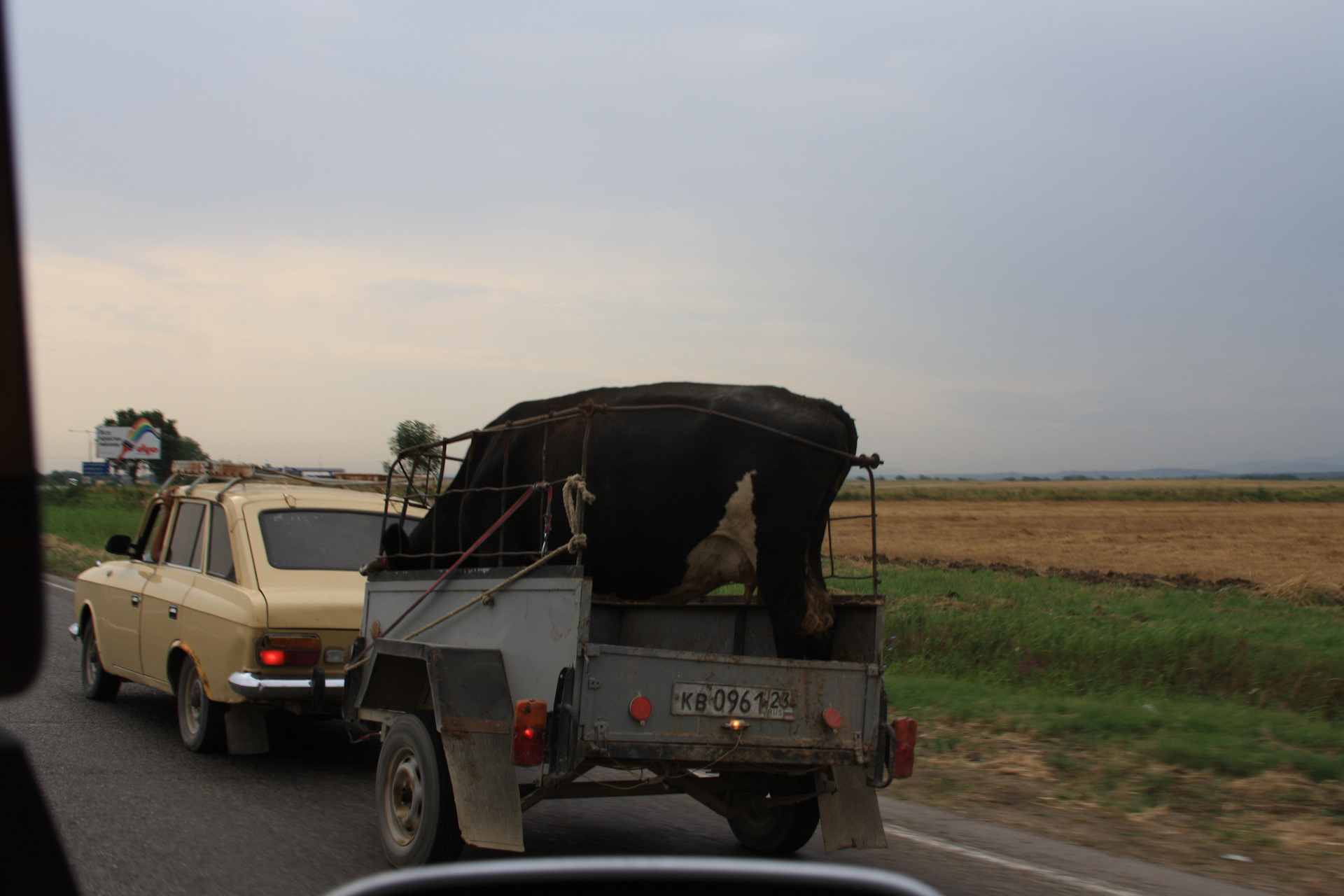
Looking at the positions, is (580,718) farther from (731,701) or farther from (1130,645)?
(1130,645)

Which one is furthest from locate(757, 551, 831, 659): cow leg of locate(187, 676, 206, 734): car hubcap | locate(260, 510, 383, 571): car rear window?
locate(187, 676, 206, 734): car hubcap

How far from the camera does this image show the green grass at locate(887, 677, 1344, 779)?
7.19m

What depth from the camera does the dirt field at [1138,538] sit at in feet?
80.7

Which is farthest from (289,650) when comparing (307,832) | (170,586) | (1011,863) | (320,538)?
(1011,863)

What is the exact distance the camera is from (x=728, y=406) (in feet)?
17.7

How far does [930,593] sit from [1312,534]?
945 inches

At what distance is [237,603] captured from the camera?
6.86m

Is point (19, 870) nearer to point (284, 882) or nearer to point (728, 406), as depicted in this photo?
point (284, 882)

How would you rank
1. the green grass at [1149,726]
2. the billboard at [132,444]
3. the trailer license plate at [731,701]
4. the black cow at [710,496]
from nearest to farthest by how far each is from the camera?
the trailer license plate at [731,701]
the black cow at [710,496]
the green grass at [1149,726]
the billboard at [132,444]

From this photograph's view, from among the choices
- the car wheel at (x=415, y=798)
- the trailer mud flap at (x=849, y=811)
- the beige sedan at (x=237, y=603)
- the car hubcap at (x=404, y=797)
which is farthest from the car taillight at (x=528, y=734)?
the beige sedan at (x=237, y=603)

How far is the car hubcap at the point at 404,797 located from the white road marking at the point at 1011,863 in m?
2.33

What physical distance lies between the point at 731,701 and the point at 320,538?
4133 millimetres

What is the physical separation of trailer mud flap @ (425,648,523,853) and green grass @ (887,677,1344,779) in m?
4.51

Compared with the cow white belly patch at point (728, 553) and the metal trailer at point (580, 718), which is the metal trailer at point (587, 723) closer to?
the metal trailer at point (580, 718)
